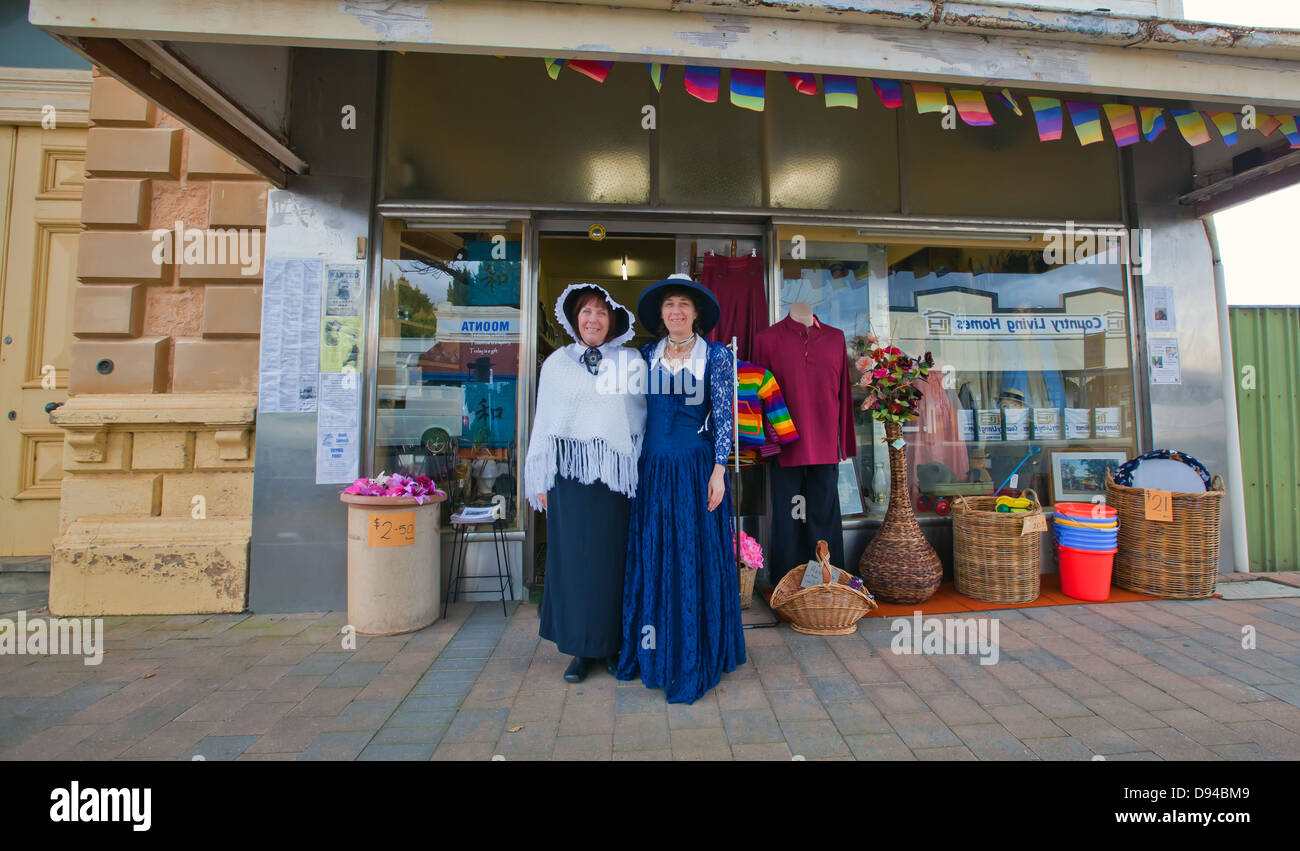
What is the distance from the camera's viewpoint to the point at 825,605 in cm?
350

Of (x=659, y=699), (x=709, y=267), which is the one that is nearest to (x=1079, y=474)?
(x=709, y=267)

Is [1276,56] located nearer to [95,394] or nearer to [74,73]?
[95,394]

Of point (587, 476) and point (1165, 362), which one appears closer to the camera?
point (587, 476)

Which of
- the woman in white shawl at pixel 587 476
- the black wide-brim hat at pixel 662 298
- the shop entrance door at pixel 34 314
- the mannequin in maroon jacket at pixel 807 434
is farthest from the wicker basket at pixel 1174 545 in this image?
the shop entrance door at pixel 34 314

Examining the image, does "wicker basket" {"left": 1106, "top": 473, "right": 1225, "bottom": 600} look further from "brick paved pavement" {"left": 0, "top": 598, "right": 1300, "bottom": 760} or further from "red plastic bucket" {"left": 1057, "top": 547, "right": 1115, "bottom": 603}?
"brick paved pavement" {"left": 0, "top": 598, "right": 1300, "bottom": 760}

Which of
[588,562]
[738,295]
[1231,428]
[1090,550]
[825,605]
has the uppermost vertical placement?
[738,295]

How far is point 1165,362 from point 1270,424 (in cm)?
121

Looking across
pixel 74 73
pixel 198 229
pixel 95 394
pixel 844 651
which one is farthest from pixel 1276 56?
pixel 74 73

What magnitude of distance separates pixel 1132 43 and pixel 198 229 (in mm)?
5899

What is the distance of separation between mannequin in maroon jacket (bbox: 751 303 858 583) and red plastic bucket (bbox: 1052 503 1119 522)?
171cm

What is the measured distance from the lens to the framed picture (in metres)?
5.00

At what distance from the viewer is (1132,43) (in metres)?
2.81

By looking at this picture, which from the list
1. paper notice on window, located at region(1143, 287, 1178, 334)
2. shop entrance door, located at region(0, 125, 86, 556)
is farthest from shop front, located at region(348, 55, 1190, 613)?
shop entrance door, located at region(0, 125, 86, 556)

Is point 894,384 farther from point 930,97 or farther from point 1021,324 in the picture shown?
point 1021,324
